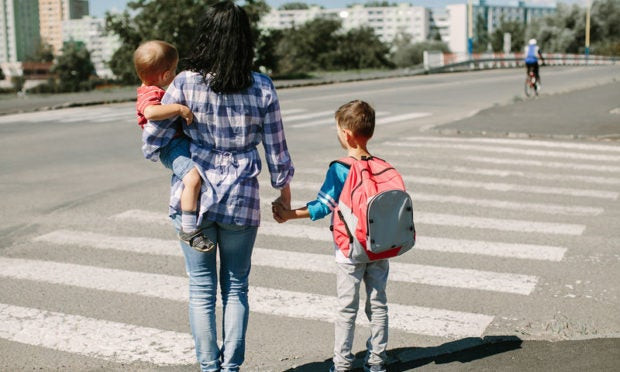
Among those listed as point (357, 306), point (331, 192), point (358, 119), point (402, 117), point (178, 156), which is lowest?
point (402, 117)

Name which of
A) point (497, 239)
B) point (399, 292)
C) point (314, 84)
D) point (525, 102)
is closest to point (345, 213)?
point (399, 292)

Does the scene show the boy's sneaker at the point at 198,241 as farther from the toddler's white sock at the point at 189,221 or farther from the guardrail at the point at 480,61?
the guardrail at the point at 480,61

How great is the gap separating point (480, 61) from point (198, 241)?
172 feet

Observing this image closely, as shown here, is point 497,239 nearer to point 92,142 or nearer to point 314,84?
point 92,142

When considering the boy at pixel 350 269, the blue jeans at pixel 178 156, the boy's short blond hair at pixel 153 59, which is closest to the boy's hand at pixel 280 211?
the boy at pixel 350 269

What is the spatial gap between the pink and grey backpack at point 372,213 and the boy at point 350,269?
0.06 metres

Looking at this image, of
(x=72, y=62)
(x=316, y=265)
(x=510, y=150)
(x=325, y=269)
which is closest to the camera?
(x=325, y=269)

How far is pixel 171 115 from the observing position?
3.55 m

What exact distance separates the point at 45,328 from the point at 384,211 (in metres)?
2.55

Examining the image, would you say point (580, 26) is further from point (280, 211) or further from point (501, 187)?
point (280, 211)

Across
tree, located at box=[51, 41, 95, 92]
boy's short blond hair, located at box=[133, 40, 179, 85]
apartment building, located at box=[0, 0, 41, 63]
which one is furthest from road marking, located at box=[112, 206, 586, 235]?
apartment building, located at box=[0, 0, 41, 63]

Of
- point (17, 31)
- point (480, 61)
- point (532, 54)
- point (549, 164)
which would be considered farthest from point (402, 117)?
point (17, 31)

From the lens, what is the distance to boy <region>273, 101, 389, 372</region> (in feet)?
12.5

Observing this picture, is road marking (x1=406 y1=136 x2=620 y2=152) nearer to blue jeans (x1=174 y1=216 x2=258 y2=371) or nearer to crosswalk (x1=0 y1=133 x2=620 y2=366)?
crosswalk (x1=0 y1=133 x2=620 y2=366)
